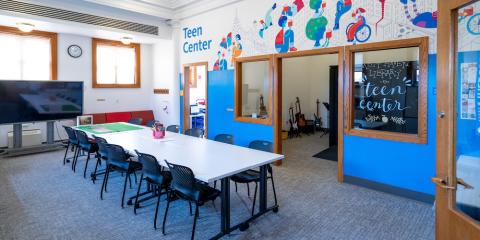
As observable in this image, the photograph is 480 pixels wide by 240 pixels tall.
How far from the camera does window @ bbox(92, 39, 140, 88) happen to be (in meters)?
7.48

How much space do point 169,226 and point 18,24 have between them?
5.29 m

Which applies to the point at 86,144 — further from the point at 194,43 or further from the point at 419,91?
the point at 419,91

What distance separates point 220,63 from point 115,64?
3.49m

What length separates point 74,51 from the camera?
23.0ft

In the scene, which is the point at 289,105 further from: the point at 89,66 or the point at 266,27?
the point at 89,66

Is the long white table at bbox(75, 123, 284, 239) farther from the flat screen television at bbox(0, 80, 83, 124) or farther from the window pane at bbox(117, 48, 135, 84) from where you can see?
the window pane at bbox(117, 48, 135, 84)

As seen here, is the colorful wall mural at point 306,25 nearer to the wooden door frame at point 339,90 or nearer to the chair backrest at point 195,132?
the wooden door frame at point 339,90

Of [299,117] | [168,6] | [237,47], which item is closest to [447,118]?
[237,47]

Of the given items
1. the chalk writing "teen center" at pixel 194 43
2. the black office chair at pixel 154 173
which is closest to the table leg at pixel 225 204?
the black office chair at pixel 154 173

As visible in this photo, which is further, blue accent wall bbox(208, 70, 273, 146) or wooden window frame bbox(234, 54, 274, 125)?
blue accent wall bbox(208, 70, 273, 146)

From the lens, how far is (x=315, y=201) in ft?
11.8

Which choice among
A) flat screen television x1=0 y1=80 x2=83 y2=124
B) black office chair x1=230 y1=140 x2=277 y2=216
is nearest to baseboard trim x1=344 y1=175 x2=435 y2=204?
black office chair x1=230 y1=140 x2=277 y2=216

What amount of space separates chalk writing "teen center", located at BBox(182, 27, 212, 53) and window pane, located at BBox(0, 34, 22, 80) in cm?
371

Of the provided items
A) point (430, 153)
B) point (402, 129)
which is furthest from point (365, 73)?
point (430, 153)
